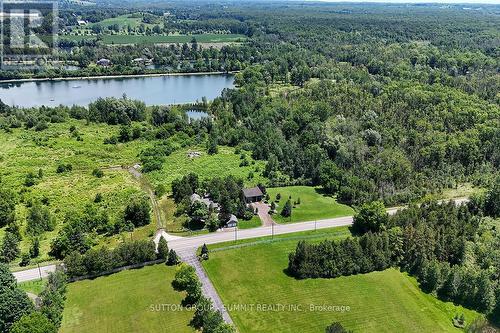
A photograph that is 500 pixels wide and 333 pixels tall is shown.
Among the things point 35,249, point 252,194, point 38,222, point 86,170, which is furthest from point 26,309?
point 86,170

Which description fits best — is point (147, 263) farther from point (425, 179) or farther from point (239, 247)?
point (425, 179)

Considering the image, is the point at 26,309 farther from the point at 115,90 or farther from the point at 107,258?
the point at 115,90

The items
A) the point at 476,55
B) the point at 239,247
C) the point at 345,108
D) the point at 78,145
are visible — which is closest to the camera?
the point at 239,247

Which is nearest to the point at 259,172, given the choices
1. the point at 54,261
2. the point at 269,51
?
the point at 54,261

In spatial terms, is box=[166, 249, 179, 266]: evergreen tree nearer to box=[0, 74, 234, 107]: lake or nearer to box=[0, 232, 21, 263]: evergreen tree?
box=[0, 232, 21, 263]: evergreen tree

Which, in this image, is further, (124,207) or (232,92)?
(232,92)

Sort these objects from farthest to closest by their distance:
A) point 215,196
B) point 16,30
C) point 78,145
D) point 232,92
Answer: point 16,30 < point 232,92 < point 78,145 < point 215,196
